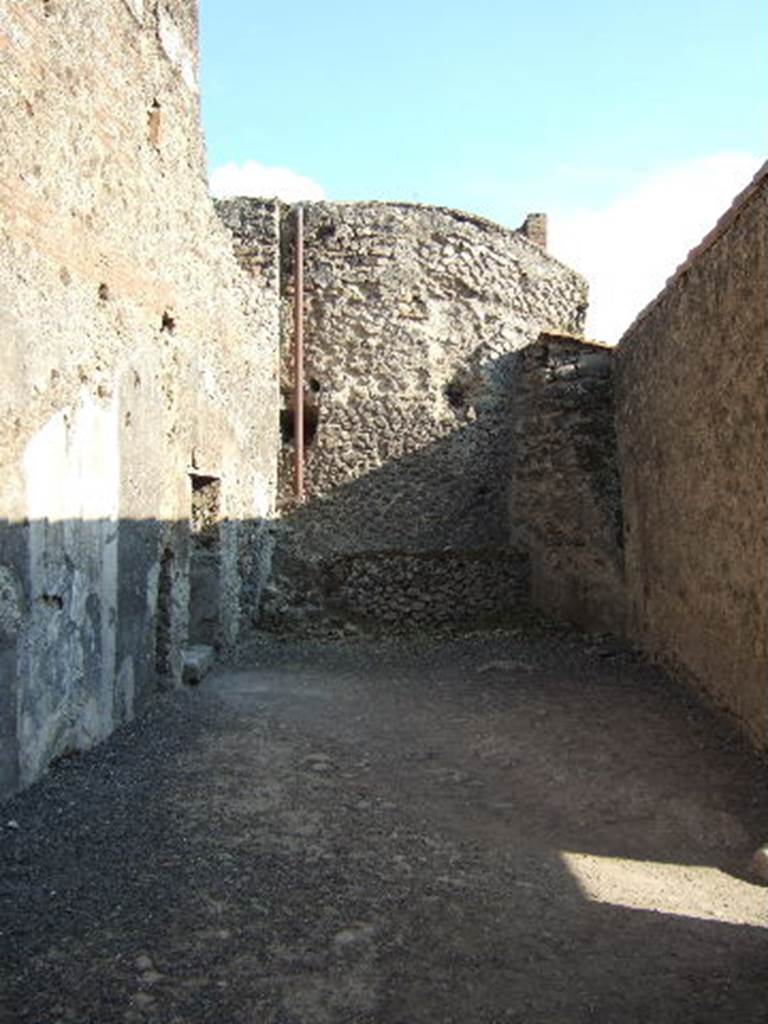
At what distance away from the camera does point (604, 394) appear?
1002 centimetres

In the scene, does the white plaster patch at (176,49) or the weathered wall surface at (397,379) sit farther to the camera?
the weathered wall surface at (397,379)

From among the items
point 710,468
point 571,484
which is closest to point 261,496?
point 571,484

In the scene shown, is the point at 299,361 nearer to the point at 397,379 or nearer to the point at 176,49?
the point at 397,379

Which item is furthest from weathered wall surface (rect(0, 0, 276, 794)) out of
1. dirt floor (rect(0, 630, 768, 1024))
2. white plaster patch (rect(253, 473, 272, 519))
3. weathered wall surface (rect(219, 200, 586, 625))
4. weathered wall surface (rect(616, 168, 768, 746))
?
weathered wall surface (rect(219, 200, 586, 625))

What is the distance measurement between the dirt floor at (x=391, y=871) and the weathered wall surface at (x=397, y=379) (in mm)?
5737

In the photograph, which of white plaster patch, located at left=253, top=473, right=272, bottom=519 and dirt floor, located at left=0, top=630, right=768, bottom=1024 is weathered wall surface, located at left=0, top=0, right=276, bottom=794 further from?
white plaster patch, located at left=253, top=473, right=272, bottom=519

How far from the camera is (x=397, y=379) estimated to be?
1266 centimetres

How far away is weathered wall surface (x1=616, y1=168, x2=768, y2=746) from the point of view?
17.8 ft

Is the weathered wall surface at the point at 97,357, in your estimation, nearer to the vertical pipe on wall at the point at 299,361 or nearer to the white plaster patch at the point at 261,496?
the white plaster patch at the point at 261,496

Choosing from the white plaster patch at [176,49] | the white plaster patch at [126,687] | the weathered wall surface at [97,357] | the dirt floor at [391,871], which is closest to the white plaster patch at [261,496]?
the weathered wall surface at [97,357]

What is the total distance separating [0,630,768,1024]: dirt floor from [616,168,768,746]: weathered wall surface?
1.71ft

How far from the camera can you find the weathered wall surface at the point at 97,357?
454cm

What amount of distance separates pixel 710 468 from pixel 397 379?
6.76 meters

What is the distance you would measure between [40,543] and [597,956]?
3117mm
